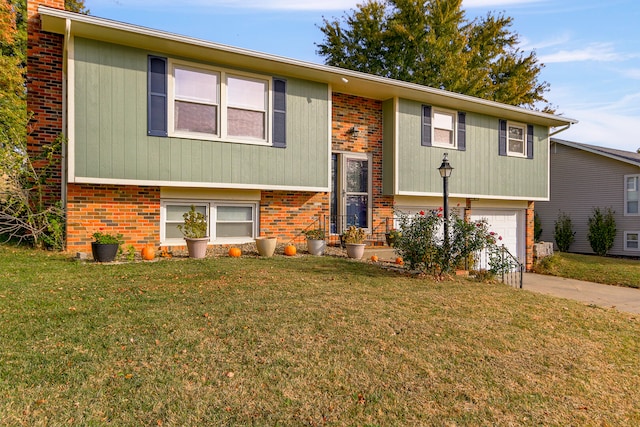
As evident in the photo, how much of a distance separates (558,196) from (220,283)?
1831cm

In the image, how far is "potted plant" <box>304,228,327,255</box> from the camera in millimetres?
8930

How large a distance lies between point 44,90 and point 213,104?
10.6 feet

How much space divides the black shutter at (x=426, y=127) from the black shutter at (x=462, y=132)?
1.16m

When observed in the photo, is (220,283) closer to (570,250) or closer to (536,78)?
(570,250)

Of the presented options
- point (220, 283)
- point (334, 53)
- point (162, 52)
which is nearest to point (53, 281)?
point (220, 283)

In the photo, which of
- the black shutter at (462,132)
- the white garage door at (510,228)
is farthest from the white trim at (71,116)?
the white garage door at (510,228)

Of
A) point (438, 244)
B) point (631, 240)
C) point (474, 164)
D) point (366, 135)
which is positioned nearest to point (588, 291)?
point (474, 164)

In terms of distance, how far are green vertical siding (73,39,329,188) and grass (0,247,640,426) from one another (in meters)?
2.39

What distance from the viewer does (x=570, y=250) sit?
17.8 meters

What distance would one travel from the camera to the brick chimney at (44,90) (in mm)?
7551

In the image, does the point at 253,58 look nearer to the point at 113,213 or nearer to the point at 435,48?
the point at 113,213

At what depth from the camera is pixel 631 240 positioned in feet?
52.9

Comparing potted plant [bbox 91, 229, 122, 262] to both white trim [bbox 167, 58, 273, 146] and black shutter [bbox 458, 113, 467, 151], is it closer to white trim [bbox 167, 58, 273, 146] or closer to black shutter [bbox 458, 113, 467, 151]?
white trim [bbox 167, 58, 273, 146]

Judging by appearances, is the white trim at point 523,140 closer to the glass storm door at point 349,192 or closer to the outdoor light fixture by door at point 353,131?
the glass storm door at point 349,192
